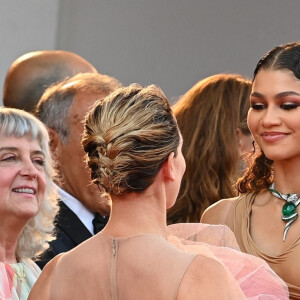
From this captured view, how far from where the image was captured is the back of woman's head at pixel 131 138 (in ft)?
9.51

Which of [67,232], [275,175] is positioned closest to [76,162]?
[67,232]

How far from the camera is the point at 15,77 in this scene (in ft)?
17.7

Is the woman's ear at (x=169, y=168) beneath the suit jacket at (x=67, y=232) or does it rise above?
above

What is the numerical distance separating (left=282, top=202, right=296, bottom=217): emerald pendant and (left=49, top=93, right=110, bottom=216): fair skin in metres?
1.11

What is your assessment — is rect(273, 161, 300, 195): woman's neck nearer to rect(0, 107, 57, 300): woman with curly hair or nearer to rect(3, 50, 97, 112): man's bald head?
rect(0, 107, 57, 300): woman with curly hair

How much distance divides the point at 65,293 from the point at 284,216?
1082 millimetres

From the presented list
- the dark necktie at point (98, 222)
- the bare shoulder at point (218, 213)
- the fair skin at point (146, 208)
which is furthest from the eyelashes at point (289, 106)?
the dark necktie at point (98, 222)

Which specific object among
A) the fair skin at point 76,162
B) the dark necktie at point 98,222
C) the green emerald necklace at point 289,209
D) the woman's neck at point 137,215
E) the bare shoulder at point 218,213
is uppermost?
the woman's neck at point 137,215

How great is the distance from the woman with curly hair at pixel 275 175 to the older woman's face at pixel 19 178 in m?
0.70

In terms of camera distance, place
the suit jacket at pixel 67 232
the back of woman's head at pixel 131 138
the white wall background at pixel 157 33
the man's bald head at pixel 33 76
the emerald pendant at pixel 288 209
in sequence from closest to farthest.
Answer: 1. the back of woman's head at pixel 131 138
2. the emerald pendant at pixel 288 209
3. the suit jacket at pixel 67 232
4. the man's bald head at pixel 33 76
5. the white wall background at pixel 157 33

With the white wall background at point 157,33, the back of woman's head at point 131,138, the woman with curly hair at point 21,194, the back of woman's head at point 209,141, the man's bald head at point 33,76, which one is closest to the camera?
the back of woman's head at point 131,138

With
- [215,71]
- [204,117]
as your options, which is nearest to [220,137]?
[204,117]

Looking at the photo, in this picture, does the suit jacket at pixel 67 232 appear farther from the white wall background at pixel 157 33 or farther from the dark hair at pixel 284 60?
the white wall background at pixel 157 33

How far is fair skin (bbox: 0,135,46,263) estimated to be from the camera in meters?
3.89
